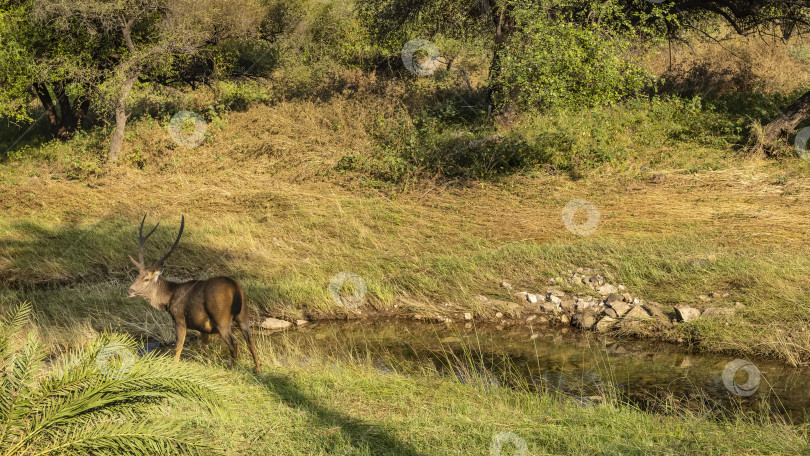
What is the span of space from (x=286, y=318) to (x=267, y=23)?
1318 centimetres

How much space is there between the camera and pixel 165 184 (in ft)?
52.2

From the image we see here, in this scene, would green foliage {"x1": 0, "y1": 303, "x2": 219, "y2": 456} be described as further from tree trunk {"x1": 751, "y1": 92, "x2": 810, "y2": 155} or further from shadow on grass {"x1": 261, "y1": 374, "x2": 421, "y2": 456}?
tree trunk {"x1": 751, "y1": 92, "x2": 810, "y2": 155}

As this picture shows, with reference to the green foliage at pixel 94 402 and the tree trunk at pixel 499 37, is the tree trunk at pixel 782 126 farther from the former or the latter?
the green foliage at pixel 94 402

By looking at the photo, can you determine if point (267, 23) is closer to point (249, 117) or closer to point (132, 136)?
point (249, 117)

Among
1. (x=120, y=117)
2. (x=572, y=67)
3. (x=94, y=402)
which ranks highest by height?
(x=572, y=67)

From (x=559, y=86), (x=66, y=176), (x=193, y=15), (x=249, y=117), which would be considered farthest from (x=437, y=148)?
(x=66, y=176)

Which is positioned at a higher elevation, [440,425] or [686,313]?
[440,425]

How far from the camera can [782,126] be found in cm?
1437

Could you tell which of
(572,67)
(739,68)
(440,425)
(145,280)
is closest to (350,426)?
(440,425)

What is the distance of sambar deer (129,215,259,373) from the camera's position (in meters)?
6.89

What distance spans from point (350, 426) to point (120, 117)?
14211 mm

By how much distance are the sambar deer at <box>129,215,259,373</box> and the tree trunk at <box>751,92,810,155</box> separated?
11443 millimetres

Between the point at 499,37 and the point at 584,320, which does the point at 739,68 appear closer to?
the point at 499,37

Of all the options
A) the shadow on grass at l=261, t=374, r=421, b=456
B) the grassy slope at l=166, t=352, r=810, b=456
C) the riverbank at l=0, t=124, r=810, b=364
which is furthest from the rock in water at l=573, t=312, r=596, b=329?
the shadow on grass at l=261, t=374, r=421, b=456
